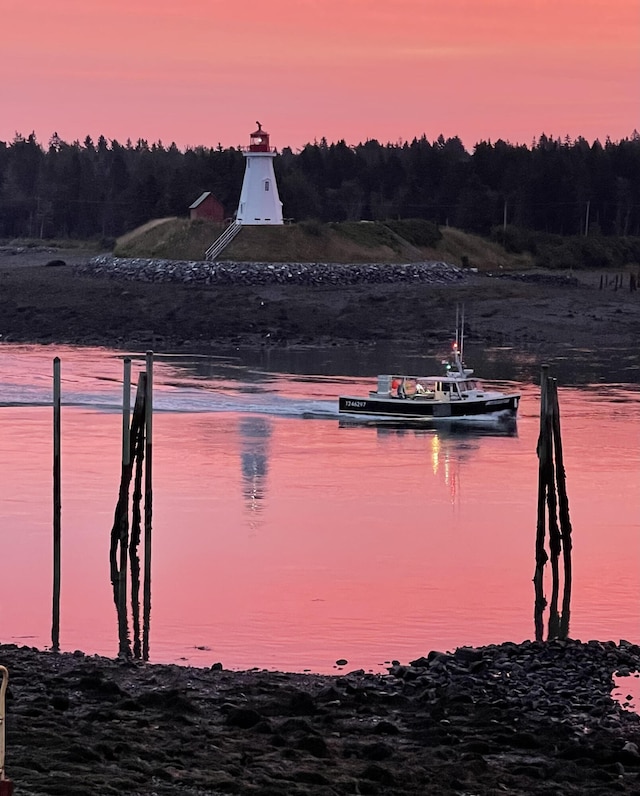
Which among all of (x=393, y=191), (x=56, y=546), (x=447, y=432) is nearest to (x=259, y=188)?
(x=393, y=191)

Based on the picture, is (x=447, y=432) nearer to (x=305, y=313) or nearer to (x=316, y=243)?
(x=305, y=313)

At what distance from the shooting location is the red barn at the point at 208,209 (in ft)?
281

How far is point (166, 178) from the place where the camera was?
112 m

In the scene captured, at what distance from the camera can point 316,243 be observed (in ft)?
261

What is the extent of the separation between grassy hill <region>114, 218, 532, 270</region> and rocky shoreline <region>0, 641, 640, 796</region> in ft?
204

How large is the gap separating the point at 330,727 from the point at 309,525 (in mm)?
11324

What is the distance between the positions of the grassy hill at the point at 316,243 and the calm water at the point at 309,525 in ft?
114

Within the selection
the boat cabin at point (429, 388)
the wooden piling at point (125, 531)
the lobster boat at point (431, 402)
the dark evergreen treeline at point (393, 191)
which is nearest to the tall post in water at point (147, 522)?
the wooden piling at point (125, 531)

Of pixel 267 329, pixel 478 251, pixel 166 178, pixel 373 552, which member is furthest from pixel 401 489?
pixel 166 178

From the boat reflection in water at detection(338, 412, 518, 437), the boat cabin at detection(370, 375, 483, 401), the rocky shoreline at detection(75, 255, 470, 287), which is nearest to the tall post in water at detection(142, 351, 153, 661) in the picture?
the boat reflection in water at detection(338, 412, 518, 437)

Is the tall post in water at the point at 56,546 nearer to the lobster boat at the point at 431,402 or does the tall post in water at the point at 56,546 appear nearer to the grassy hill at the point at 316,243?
the lobster boat at the point at 431,402

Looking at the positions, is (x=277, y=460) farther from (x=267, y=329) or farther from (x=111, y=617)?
(x=267, y=329)

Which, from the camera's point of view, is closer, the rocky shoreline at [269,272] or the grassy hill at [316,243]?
the rocky shoreline at [269,272]

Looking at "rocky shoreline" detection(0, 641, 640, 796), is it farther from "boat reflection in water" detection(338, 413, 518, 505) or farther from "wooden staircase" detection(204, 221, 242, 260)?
"wooden staircase" detection(204, 221, 242, 260)
